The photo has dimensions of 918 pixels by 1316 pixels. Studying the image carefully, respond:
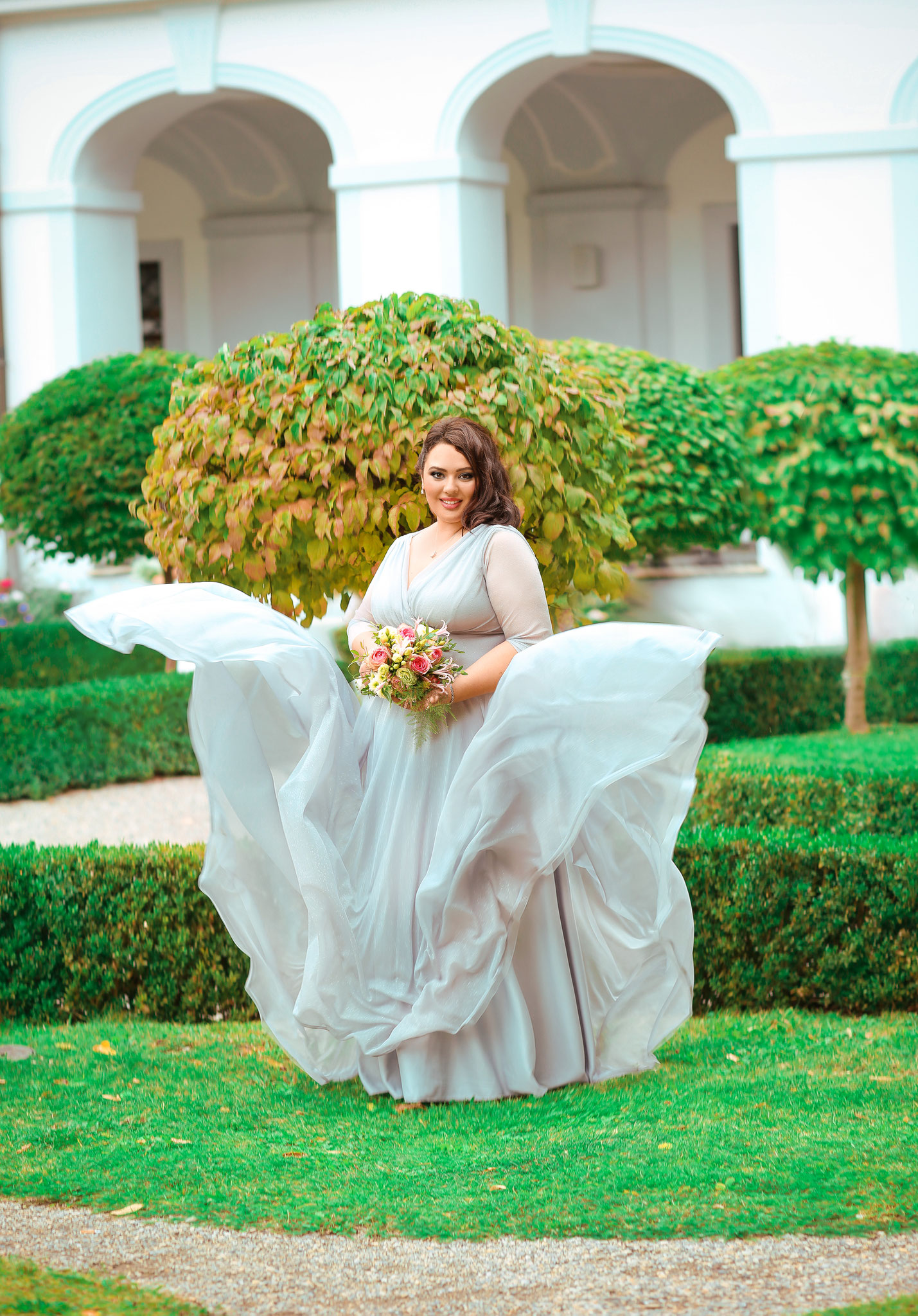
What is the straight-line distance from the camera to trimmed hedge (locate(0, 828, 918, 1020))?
4.54 metres

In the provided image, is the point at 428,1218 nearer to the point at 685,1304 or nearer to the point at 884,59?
the point at 685,1304

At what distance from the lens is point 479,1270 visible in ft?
8.95

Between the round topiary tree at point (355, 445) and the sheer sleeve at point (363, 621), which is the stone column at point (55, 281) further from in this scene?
the sheer sleeve at point (363, 621)

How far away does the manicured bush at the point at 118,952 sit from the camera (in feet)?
15.6

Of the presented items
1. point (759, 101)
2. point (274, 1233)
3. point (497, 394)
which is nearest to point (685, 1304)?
point (274, 1233)

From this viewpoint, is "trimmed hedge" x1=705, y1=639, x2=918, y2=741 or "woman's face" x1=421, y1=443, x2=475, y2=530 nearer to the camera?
"woman's face" x1=421, y1=443, x2=475, y2=530

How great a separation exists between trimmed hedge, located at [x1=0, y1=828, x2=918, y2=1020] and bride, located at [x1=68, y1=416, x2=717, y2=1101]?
84cm

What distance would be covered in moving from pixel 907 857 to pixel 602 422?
5.96 ft

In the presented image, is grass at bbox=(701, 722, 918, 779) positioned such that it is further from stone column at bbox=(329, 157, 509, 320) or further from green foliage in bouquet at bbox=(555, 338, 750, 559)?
stone column at bbox=(329, 157, 509, 320)

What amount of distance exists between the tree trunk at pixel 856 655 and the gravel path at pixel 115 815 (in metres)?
3.99

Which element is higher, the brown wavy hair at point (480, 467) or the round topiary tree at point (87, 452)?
the round topiary tree at point (87, 452)

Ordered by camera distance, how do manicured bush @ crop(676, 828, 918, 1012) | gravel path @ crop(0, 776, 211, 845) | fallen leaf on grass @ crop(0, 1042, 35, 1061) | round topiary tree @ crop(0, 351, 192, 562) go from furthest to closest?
1. round topiary tree @ crop(0, 351, 192, 562)
2. gravel path @ crop(0, 776, 211, 845)
3. manicured bush @ crop(676, 828, 918, 1012)
4. fallen leaf on grass @ crop(0, 1042, 35, 1061)

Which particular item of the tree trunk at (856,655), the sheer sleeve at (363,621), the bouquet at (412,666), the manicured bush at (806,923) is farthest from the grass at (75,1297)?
the tree trunk at (856,655)

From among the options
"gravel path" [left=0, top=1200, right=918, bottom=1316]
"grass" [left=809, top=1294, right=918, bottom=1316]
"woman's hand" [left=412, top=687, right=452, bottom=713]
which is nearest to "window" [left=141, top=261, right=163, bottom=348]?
"woman's hand" [left=412, top=687, right=452, bottom=713]
